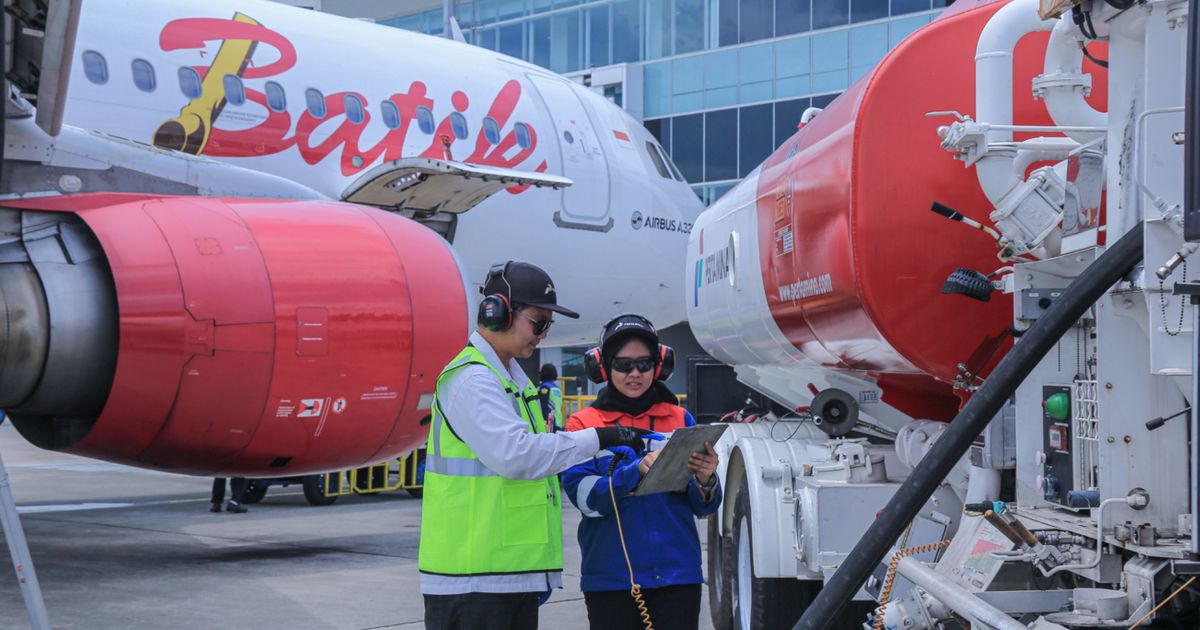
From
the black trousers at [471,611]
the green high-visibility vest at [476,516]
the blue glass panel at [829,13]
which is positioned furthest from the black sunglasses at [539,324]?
the blue glass panel at [829,13]

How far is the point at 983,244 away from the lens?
554cm

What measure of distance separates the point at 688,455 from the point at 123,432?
5.25 metres

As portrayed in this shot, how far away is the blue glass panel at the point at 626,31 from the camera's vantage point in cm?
3634

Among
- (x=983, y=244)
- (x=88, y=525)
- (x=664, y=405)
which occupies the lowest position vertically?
(x=88, y=525)

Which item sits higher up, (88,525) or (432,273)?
(432,273)

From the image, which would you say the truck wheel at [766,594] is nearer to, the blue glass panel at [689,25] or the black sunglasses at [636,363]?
the black sunglasses at [636,363]

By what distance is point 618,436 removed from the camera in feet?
13.8

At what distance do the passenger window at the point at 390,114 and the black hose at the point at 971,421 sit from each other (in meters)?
9.74

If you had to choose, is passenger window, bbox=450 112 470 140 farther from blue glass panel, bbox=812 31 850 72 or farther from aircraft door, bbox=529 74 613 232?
blue glass panel, bbox=812 31 850 72

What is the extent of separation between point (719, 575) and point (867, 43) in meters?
24.7

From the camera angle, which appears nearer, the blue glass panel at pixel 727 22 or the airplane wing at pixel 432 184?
the airplane wing at pixel 432 184

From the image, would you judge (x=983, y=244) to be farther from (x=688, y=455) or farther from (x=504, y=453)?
(x=504, y=453)

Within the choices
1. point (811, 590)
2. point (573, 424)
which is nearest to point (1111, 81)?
point (573, 424)

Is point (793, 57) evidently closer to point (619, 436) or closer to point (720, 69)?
point (720, 69)
